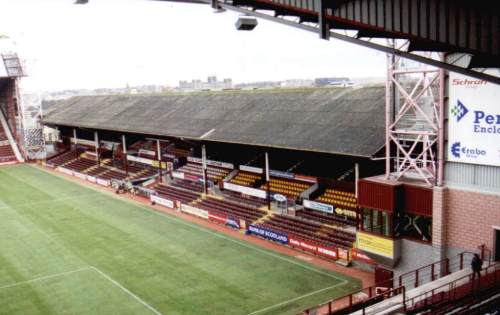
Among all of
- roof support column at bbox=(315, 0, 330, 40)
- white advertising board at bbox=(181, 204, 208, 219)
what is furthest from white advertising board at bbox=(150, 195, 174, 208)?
roof support column at bbox=(315, 0, 330, 40)

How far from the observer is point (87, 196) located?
49.3m

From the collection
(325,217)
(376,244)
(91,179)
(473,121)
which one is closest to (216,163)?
(325,217)

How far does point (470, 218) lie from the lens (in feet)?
68.9

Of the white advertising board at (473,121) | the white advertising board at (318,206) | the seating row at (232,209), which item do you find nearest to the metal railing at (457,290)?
the white advertising board at (473,121)

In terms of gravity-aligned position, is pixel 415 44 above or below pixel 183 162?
above

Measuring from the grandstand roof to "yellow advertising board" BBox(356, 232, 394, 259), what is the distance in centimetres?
530

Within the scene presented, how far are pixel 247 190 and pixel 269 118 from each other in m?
5.94

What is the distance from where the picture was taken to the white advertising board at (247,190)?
38.5 m

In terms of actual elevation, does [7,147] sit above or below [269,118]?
below

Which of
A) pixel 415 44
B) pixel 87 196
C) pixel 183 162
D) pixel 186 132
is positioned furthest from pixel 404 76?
pixel 87 196

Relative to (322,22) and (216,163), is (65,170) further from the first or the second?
(322,22)

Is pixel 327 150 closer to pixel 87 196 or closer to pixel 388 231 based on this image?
pixel 388 231

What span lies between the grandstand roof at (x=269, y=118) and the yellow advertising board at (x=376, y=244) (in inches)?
209

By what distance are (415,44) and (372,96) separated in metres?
22.7
